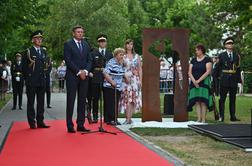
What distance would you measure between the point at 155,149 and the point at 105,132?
2428 millimetres

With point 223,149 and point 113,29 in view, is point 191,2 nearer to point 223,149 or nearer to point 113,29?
point 113,29

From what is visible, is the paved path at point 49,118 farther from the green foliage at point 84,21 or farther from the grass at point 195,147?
the green foliage at point 84,21

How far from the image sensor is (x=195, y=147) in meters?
9.45

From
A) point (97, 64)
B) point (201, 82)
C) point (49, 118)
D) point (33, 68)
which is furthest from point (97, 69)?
point (49, 118)

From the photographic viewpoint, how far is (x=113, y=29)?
4247cm

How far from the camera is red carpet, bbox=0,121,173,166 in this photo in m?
7.87

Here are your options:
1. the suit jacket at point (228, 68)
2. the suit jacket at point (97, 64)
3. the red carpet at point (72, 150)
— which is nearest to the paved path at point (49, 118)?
the red carpet at point (72, 150)

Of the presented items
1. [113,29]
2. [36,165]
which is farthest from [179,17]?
[36,165]

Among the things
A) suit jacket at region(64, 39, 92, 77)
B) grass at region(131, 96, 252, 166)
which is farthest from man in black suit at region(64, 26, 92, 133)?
grass at region(131, 96, 252, 166)

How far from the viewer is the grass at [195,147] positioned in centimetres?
807

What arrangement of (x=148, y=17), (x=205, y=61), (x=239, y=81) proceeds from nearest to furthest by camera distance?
(x=205, y=61)
(x=239, y=81)
(x=148, y=17)

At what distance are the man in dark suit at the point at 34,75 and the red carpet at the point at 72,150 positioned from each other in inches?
29.5

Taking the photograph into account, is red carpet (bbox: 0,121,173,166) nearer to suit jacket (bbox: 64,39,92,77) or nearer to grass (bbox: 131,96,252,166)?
grass (bbox: 131,96,252,166)

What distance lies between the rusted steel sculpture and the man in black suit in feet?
6.13
